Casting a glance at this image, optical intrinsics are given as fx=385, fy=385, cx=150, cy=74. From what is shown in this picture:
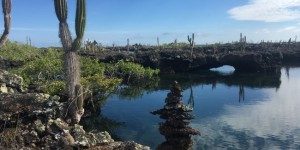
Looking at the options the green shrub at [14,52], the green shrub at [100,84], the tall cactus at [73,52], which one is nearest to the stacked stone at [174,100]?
the tall cactus at [73,52]

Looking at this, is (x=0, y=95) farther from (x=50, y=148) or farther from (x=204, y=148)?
(x=204, y=148)

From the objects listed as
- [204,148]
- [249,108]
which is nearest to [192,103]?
[249,108]

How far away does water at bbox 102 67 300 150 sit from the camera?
3159 centimetres

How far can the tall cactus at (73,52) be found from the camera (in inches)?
862

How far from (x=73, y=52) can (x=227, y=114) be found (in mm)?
24933

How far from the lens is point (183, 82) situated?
75250 millimetres

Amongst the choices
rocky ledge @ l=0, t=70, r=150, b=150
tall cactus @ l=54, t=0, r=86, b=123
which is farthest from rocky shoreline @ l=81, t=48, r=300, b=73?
rocky ledge @ l=0, t=70, r=150, b=150

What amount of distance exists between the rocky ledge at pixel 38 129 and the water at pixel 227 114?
42.5ft

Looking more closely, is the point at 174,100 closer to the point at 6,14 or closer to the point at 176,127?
the point at 176,127

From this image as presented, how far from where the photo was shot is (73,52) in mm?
22766

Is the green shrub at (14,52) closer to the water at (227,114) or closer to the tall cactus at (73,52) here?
the water at (227,114)

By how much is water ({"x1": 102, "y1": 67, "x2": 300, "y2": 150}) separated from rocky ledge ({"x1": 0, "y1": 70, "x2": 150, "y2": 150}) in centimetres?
1296

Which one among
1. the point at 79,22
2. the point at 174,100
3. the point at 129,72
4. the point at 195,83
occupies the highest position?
the point at 79,22

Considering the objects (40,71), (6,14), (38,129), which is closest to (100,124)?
(40,71)
